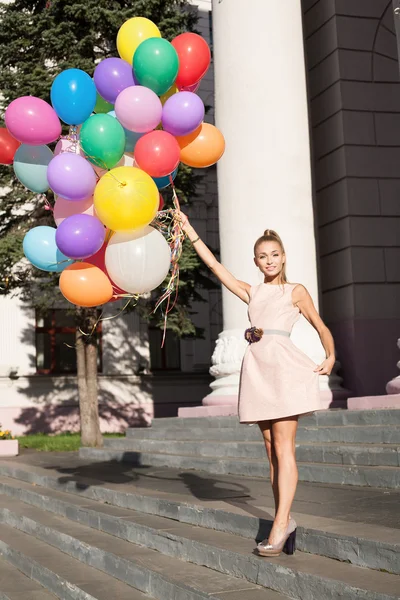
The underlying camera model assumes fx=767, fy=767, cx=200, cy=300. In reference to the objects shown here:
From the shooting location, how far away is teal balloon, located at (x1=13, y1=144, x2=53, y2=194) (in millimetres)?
5551

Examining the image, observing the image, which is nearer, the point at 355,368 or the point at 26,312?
the point at 355,368

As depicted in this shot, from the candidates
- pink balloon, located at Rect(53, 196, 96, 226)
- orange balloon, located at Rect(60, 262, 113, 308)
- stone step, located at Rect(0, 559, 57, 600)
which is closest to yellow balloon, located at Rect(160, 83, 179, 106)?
pink balloon, located at Rect(53, 196, 96, 226)

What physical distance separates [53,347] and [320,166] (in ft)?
48.8

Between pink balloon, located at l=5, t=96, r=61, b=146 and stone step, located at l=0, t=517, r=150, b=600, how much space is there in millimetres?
3057

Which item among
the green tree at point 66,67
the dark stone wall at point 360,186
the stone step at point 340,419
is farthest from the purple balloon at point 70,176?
the green tree at point 66,67

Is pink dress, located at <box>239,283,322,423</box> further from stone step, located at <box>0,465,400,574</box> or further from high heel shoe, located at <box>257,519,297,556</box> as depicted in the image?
stone step, located at <box>0,465,400,574</box>

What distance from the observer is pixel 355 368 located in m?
11.4

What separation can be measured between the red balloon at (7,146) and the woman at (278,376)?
2129 mm

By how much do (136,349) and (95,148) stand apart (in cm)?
2056

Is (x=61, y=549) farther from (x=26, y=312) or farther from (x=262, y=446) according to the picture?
(x=26, y=312)

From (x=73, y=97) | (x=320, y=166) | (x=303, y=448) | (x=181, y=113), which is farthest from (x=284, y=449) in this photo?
(x=320, y=166)

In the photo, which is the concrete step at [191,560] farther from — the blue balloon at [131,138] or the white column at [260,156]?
the white column at [260,156]

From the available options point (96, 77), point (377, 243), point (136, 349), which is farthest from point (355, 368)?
point (136, 349)

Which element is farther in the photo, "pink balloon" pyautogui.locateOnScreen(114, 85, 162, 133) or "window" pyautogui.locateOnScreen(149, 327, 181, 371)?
"window" pyautogui.locateOnScreen(149, 327, 181, 371)
